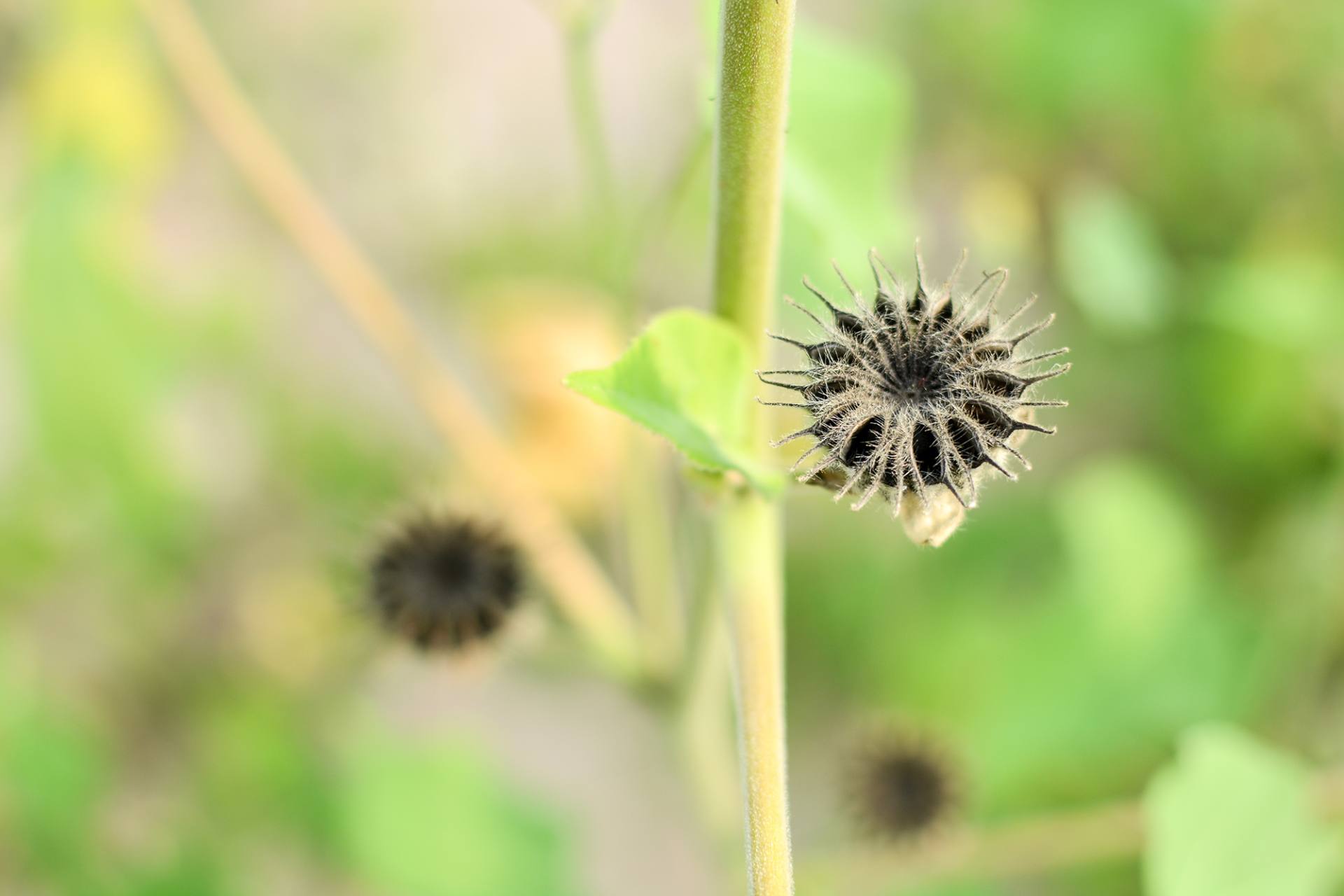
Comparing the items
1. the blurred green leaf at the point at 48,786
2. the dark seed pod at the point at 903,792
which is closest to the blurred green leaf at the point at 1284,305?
the dark seed pod at the point at 903,792

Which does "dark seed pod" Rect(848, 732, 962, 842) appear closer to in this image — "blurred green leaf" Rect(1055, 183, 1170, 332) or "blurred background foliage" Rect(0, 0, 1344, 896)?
"blurred background foliage" Rect(0, 0, 1344, 896)

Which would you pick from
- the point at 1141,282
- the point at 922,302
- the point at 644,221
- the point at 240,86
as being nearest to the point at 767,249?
the point at 922,302

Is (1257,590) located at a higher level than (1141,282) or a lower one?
lower

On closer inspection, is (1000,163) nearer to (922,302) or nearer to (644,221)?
(644,221)

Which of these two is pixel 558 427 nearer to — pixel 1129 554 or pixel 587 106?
pixel 1129 554

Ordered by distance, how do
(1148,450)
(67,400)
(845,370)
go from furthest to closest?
1. (1148,450)
2. (67,400)
3. (845,370)

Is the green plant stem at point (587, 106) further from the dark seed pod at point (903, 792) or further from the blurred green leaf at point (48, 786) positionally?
the blurred green leaf at point (48, 786)

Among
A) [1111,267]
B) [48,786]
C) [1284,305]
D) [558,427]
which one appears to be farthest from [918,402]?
[558,427]
